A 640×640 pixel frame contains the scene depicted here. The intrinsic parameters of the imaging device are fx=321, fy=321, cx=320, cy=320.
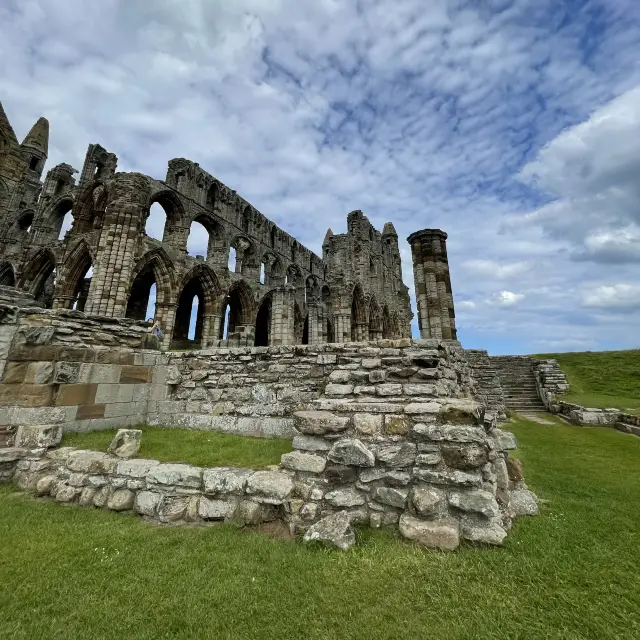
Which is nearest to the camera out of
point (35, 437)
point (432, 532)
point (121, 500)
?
point (432, 532)

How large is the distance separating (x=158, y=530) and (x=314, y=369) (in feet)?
11.4

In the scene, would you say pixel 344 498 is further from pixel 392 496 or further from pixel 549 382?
pixel 549 382

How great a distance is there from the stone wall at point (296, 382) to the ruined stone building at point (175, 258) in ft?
25.9

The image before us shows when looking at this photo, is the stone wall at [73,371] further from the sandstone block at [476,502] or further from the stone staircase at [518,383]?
the stone staircase at [518,383]

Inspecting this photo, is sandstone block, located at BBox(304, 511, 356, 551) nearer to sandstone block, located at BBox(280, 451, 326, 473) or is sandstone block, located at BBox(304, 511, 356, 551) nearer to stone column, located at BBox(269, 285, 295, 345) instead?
sandstone block, located at BBox(280, 451, 326, 473)

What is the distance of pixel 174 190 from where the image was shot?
69.5 ft

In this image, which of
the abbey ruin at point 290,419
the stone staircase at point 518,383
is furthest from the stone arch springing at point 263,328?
the abbey ruin at point 290,419

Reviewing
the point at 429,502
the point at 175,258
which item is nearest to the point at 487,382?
the point at 429,502

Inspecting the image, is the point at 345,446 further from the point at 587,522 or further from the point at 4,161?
the point at 4,161

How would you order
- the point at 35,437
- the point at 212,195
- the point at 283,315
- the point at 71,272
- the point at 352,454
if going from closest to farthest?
the point at 352,454
the point at 35,437
the point at 71,272
the point at 283,315
the point at 212,195

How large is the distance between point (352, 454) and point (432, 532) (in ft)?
3.58

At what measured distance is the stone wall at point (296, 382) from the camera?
460 cm

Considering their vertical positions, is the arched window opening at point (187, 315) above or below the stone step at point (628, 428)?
above

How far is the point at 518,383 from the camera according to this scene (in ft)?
66.4
